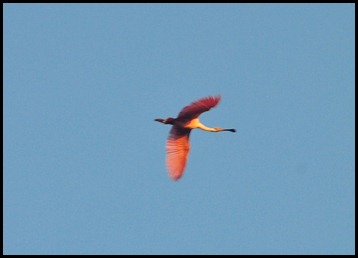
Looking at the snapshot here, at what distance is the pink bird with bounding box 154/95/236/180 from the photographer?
2567 cm

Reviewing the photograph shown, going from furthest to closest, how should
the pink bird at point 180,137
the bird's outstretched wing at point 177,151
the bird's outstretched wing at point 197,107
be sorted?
the bird's outstretched wing at point 177,151 < the pink bird at point 180,137 < the bird's outstretched wing at point 197,107

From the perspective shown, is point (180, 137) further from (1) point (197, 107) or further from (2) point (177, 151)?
(1) point (197, 107)

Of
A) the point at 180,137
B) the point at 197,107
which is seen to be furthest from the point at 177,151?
the point at 197,107

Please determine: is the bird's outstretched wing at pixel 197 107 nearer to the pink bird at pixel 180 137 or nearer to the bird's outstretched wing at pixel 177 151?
Answer: the pink bird at pixel 180 137

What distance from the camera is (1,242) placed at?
25.7 m

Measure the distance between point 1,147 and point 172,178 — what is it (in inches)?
179

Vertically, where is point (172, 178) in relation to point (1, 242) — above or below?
above

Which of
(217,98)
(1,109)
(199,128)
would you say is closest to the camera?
(217,98)

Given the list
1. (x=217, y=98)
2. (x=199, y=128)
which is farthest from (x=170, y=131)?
(x=217, y=98)

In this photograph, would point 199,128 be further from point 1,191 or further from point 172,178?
point 1,191

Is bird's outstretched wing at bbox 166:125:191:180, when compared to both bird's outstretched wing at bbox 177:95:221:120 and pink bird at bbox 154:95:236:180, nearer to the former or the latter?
pink bird at bbox 154:95:236:180

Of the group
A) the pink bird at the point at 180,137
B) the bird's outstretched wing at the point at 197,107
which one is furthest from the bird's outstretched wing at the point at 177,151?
the bird's outstretched wing at the point at 197,107

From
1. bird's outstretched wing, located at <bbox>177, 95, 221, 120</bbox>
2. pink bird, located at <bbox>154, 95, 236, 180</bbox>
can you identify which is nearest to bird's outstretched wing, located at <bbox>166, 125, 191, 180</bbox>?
pink bird, located at <bbox>154, 95, 236, 180</bbox>

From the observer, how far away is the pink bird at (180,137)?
25.7 m
